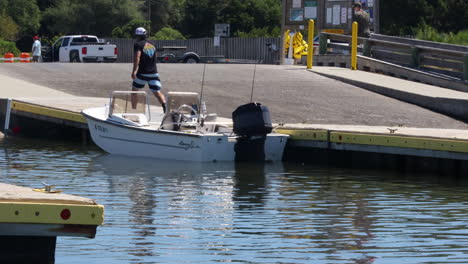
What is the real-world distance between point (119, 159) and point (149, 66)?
242 cm

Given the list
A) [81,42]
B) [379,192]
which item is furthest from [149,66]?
[81,42]

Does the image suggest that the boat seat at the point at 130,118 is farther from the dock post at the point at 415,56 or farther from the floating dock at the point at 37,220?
the dock post at the point at 415,56

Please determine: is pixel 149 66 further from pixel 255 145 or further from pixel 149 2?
Answer: pixel 149 2

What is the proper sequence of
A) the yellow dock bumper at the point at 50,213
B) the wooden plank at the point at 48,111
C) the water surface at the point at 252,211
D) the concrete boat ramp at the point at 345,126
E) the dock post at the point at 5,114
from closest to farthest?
the yellow dock bumper at the point at 50,213, the water surface at the point at 252,211, the concrete boat ramp at the point at 345,126, the wooden plank at the point at 48,111, the dock post at the point at 5,114

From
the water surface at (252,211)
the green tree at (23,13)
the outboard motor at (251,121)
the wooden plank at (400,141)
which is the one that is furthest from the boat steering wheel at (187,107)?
the green tree at (23,13)

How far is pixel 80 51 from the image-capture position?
153 feet

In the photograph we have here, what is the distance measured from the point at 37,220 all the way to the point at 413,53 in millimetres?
23670

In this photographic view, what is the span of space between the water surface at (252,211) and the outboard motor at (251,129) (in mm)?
264

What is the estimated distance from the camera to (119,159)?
19219 millimetres

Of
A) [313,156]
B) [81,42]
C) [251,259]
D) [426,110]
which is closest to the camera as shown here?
[251,259]

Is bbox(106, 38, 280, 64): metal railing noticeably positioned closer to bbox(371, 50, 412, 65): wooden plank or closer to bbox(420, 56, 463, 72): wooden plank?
A: bbox(371, 50, 412, 65): wooden plank

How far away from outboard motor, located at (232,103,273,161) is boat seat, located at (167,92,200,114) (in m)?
1.22

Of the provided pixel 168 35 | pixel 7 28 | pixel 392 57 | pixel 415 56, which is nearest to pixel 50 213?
pixel 415 56

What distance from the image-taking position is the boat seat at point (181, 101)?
18.8 meters
